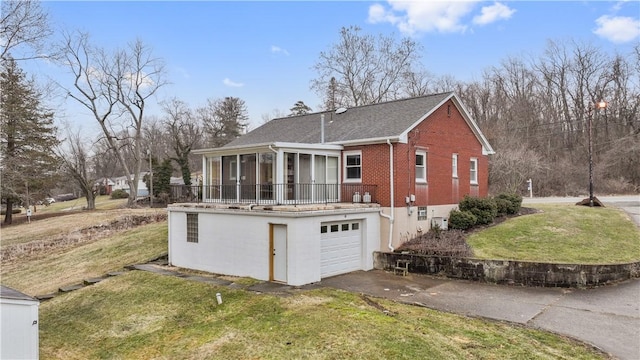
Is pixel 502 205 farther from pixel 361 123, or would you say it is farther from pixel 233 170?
pixel 233 170

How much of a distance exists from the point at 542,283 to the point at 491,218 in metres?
5.80

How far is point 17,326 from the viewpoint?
804 centimetres

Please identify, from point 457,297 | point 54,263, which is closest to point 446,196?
point 457,297

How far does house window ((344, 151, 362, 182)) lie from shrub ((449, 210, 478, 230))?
4.61m

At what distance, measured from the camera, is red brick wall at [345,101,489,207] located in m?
15.1

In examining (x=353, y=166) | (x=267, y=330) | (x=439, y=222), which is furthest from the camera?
(x=439, y=222)

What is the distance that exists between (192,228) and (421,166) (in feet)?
31.5

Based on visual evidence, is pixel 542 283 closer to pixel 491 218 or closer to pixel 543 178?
pixel 491 218

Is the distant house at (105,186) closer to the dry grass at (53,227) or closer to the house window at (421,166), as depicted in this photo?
the dry grass at (53,227)

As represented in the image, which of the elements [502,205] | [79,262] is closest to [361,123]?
[502,205]

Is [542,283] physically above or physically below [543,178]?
below

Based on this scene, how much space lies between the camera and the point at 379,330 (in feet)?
26.2

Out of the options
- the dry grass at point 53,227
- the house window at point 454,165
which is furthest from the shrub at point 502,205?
the dry grass at point 53,227

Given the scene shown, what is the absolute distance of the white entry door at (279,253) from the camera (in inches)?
492
